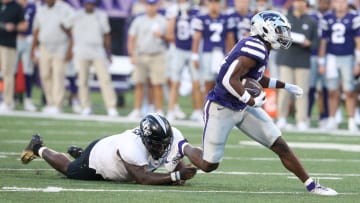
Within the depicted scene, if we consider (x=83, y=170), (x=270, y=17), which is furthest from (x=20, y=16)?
(x=270, y=17)

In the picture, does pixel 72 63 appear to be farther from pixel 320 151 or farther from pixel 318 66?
pixel 320 151

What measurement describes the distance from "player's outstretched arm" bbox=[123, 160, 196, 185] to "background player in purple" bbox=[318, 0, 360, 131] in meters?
7.23

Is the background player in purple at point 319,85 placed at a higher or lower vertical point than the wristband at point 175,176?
lower

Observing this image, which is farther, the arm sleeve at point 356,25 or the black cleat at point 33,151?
the arm sleeve at point 356,25

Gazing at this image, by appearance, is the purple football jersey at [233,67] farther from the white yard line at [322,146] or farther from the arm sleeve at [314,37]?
the arm sleeve at [314,37]

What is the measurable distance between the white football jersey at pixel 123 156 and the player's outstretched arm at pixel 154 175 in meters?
0.05

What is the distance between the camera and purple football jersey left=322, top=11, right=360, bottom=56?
15.5 metres

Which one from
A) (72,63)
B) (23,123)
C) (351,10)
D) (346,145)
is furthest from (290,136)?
(72,63)

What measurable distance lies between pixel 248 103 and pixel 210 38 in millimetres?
8325

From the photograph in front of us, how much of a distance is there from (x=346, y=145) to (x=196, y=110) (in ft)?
13.6

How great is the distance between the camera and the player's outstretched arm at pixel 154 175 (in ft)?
28.2

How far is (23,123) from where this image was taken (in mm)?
15172

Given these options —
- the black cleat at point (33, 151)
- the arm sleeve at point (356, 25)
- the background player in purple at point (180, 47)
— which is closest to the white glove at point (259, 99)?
the black cleat at point (33, 151)

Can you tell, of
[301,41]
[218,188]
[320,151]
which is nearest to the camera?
[218,188]
